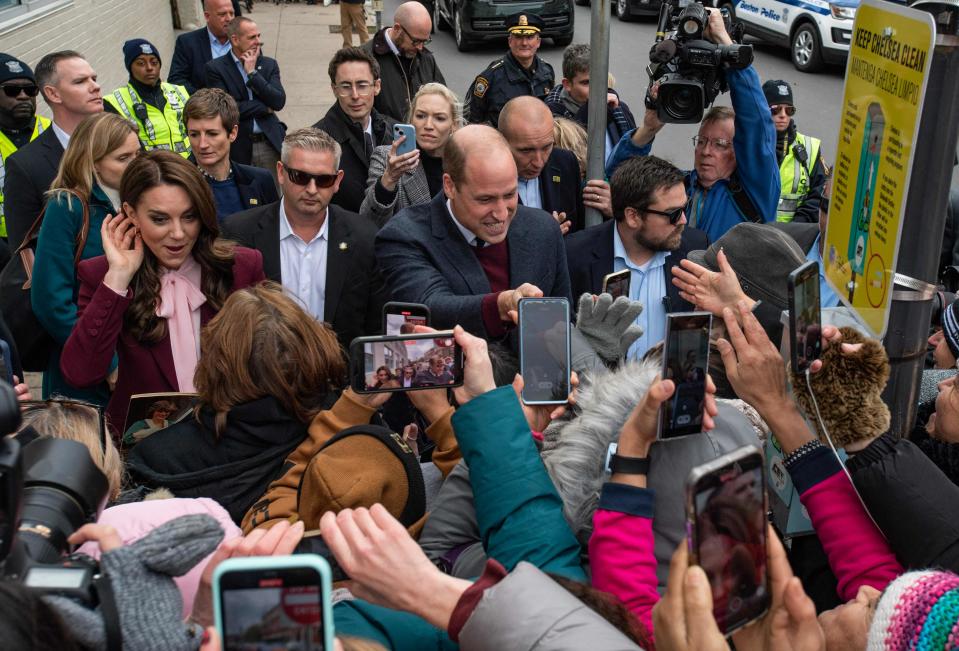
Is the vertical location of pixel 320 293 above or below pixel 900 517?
below

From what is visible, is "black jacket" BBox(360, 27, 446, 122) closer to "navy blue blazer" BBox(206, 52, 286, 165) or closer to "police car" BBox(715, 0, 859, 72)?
"navy blue blazer" BBox(206, 52, 286, 165)

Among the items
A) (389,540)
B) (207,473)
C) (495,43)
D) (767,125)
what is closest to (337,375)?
(207,473)

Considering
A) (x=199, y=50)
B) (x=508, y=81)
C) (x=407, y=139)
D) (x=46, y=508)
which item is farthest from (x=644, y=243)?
(x=199, y=50)

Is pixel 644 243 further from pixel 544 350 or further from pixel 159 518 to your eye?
pixel 159 518

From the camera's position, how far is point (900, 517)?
6.35 feet

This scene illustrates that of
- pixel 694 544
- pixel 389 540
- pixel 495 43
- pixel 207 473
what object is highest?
pixel 694 544

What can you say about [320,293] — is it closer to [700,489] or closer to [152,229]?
[152,229]

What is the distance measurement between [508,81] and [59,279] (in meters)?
4.63

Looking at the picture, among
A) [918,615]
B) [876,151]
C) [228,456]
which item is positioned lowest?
[228,456]

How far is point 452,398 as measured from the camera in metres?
2.71

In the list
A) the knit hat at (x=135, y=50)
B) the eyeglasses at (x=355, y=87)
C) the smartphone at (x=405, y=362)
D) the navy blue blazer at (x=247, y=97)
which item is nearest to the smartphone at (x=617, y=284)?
the smartphone at (x=405, y=362)

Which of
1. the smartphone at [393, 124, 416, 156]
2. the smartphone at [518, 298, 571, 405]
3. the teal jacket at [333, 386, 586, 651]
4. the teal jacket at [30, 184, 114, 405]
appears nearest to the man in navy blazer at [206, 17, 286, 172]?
the smartphone at [393, 124, 416, 156]

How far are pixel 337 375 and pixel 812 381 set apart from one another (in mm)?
1298

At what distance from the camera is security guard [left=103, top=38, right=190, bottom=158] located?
618 centimetres
